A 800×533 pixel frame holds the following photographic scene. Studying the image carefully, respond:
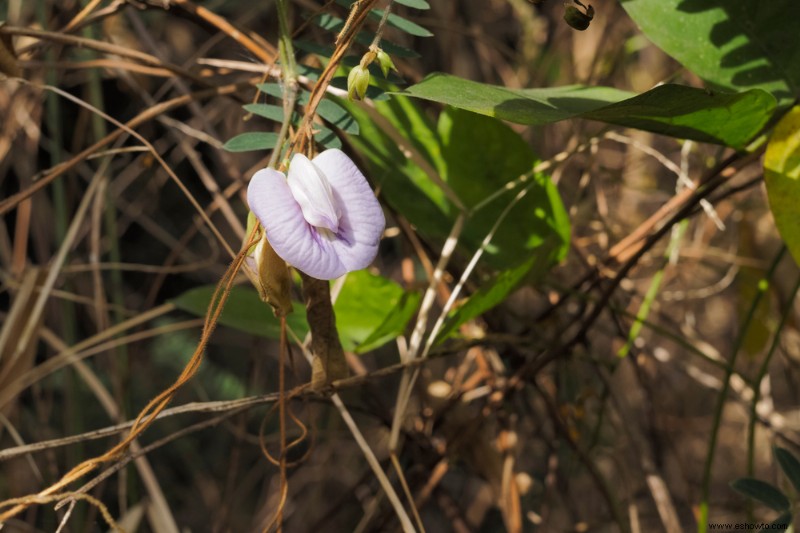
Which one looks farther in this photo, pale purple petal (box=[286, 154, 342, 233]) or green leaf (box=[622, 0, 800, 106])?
green leaf (box=[622, 0, 800, 106])

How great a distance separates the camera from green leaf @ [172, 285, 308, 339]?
0.79 metres

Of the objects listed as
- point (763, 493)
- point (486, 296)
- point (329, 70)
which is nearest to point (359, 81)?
point (329, 70)

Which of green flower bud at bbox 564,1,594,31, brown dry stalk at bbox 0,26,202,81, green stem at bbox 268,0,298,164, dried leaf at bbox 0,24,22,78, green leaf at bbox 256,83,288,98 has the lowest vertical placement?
dried leaf at bbox 0,24,22,78

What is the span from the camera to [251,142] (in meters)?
0.66

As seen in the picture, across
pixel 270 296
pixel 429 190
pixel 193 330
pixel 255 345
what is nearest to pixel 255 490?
pixel 193 330

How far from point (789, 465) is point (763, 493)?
34 millimetres

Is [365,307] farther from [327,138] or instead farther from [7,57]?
[7,57]

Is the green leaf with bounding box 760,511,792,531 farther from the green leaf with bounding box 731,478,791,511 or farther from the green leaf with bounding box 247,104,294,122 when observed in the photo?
the green leaf with bounding box 247,104,294,122

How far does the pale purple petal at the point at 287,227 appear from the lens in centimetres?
52

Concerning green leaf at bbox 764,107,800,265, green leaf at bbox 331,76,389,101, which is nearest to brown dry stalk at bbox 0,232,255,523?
green leaf at bbox 331,76,389,101

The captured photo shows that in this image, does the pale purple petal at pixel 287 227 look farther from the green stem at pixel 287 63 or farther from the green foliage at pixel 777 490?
the green foliage at pixel 777 490

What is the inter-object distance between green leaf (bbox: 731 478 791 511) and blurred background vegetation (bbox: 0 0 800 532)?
0.38 ft

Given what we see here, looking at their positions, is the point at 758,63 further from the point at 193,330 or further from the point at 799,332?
the point at 193,330

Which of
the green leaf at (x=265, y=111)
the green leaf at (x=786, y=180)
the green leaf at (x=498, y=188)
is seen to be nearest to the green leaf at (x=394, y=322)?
the green leaf at (x=498, y=188)
